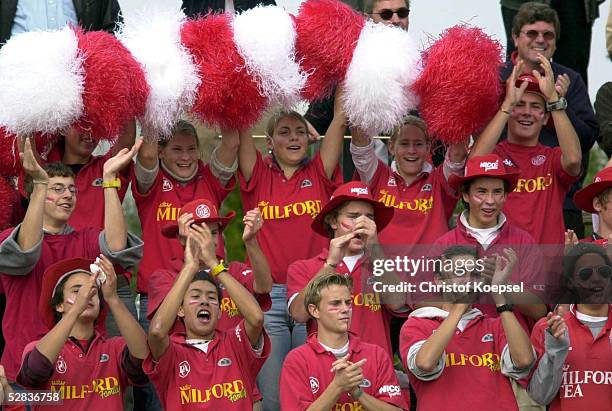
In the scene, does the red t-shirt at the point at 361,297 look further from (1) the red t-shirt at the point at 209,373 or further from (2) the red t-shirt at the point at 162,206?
(2) the red t-shirt at the point at 162,206

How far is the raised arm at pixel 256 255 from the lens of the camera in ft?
26.8

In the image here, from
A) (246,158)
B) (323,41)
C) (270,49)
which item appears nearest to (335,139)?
(246,158)

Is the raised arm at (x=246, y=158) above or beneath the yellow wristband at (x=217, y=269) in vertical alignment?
above

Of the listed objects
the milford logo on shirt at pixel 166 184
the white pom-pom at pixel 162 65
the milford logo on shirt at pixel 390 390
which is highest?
the white pom-pom at pixel 162 65

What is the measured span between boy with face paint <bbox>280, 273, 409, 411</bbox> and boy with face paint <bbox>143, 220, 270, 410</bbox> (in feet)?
1.05

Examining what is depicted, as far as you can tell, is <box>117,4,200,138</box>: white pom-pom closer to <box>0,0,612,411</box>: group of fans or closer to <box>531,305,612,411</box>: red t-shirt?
<box>0,0,612,411</box>: group of fans

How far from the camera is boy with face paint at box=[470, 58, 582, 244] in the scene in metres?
8.88

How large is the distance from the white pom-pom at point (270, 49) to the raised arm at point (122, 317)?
1.48 m

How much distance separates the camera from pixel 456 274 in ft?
25.5

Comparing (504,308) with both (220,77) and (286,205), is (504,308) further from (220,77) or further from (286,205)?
(220,77)

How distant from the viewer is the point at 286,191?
8.98 m

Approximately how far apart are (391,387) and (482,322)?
655mm

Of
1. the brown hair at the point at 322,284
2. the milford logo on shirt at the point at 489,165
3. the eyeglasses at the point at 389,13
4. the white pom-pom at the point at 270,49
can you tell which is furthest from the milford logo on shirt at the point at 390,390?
the eyeglasses at the point at 389,13

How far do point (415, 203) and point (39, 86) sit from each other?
2.42 meters
